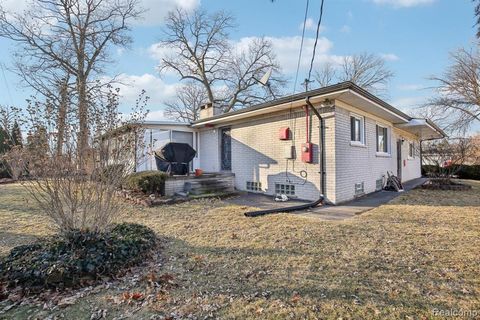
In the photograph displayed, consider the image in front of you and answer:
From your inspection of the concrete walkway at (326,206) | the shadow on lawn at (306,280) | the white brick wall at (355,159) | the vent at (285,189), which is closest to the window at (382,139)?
the white brick wall at (355,159)

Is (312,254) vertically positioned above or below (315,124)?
below

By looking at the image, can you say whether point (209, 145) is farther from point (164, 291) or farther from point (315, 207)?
point (164, 291)

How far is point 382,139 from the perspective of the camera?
1073 cm

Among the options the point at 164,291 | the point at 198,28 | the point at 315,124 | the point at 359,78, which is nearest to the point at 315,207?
the point at 315,124

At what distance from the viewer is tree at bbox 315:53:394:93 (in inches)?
1098

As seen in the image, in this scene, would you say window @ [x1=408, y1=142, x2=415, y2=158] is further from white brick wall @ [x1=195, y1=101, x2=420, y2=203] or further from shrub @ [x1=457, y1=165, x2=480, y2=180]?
shrub @ [x1=457, y1=165, x2=480, y2=180]

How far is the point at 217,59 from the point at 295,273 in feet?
82.0

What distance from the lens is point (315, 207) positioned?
6.98 m

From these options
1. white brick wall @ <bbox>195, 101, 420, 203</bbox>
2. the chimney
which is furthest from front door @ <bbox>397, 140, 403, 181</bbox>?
the chimney

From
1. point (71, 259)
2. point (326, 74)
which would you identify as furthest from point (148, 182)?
point (326, 74)

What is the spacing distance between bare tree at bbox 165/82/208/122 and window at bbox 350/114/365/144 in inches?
856

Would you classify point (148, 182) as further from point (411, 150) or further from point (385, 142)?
point (411, 150)

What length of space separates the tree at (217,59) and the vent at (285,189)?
16537 mm

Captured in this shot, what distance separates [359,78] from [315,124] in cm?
2453
